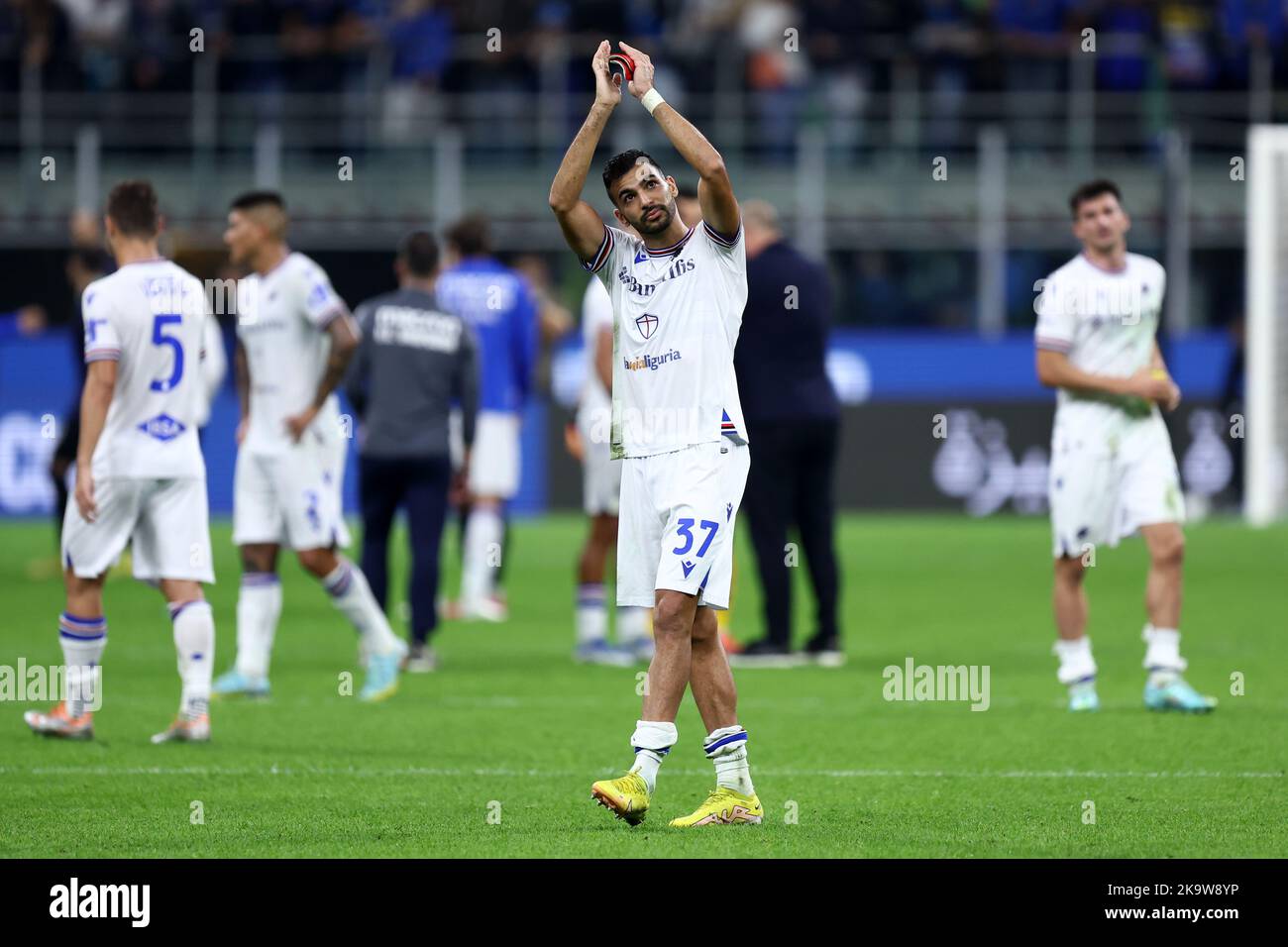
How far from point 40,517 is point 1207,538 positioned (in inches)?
487

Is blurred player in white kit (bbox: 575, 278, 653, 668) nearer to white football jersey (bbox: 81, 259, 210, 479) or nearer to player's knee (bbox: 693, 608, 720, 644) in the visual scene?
white football jersey (bbox: 81, 259, 210, 479)

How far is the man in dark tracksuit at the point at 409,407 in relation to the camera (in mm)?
12344

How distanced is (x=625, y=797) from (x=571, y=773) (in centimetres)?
166

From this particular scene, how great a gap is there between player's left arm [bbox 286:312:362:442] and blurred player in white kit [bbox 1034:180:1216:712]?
131 inches

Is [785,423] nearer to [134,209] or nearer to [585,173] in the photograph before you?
[134,209]

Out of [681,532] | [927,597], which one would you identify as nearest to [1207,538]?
[927,597]

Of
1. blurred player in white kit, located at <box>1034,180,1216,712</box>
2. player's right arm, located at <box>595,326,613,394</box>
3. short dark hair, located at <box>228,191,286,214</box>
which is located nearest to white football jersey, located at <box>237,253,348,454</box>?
short dark hair, located at <box>228,191,286,214</box>

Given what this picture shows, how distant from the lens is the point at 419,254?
40.8ft

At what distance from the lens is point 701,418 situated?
24.4 ft

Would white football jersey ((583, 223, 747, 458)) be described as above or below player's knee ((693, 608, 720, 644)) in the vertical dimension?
above

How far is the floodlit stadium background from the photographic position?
25016 millimetres

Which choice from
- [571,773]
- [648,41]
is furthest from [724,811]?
[648,41]
